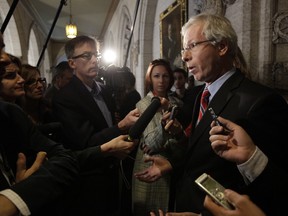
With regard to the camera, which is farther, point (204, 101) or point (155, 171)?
point (155, 171)

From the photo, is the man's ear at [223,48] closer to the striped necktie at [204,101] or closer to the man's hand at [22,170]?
the striped necktie at [204,101]

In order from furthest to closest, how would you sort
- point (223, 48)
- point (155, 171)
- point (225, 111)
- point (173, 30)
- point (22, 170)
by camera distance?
point (173, 30)
point (155, 171)
point (223, 48)
point (225, 111)
point (22, 170)

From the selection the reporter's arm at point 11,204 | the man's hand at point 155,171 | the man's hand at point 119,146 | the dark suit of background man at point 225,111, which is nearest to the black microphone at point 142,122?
the man's hand at point 119,146

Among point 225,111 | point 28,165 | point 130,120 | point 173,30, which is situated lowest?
point 28,165

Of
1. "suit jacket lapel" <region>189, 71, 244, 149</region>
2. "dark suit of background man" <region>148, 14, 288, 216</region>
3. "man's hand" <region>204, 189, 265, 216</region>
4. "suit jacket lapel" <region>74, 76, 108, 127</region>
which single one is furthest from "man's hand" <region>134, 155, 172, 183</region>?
"man's hand" <region>204, 189, 265, 216</region>

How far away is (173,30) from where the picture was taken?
15.3ft

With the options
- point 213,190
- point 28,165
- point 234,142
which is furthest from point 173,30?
point 213,190

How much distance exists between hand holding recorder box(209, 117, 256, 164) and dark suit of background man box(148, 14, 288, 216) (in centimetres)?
12

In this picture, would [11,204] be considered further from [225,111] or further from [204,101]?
[204,101]

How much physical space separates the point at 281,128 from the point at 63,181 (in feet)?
3.02

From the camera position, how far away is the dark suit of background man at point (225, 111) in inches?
40.8

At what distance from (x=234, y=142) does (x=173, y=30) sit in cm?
414

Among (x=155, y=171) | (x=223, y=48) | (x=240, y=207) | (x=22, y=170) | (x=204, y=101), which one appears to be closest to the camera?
(x=240, y=207)

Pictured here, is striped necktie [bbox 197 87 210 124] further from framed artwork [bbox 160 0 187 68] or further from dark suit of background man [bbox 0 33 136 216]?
framed artwork [bbox 160 0 187 68]
